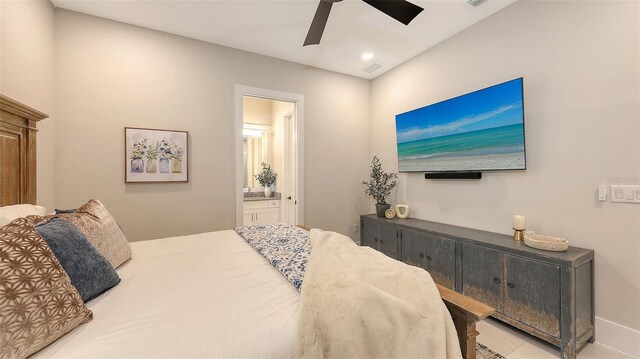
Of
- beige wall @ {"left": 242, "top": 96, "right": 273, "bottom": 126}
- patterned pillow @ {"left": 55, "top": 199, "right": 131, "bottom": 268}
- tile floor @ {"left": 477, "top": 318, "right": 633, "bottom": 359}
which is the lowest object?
tile floor @ {"left": 477, "top": 318, "right": 633, "bottom": 359}

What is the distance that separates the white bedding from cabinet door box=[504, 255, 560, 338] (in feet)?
5.87

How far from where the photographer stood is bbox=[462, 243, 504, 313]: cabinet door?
2.03m

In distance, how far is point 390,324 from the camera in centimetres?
91

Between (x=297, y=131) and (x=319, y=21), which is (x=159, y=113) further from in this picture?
(x=319, y=21)

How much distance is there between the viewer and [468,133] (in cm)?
255

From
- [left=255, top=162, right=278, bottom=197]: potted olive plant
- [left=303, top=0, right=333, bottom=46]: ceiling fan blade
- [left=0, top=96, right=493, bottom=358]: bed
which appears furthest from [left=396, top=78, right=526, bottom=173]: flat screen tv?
[left=255, top=162, right=278, bottom=197]: potted olive plant

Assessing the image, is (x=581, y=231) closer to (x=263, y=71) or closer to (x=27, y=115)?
(x=263, y=71)

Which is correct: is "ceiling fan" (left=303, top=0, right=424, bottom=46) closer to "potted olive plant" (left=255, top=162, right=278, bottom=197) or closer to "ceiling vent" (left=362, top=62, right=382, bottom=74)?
"ceiling vent" (left=362, top=62, right=382, bottom=74)

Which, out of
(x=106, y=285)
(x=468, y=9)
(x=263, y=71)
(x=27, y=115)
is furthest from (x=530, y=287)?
(x=27, y=115)

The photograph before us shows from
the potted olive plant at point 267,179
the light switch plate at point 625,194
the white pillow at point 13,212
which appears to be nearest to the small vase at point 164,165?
the white pillow at point 13,212

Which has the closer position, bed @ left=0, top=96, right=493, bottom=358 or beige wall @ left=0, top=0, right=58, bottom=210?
bed @ left=0, top=96, right=493, bottom=358

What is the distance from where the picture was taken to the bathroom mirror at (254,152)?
4836mm

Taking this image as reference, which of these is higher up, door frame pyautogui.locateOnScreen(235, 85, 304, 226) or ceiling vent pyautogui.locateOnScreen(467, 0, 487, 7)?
ceiling vent pyautogui.locateOnScreen(467, 0, 487, 7)

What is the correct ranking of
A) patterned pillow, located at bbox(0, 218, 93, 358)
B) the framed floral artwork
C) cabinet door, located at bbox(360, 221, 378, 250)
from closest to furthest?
patterned pillow, located at bbox(0, 218, 93, 358)
the framed floral artwork
cabinet door, located at bbox(360, 221, 378, 250)
